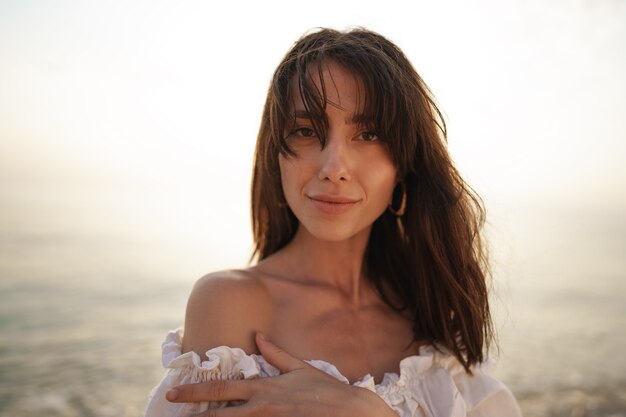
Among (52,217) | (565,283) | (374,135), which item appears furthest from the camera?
(52,217)

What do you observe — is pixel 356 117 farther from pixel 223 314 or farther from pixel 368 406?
pixel 368 406

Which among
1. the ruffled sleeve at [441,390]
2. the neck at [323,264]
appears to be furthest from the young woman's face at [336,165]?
the ruffled sleeve at [441,390]

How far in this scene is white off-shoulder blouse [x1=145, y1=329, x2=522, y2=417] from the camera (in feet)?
6.19

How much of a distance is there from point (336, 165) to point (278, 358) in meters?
0.67

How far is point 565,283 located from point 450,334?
339 inches

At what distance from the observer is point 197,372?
6.17ft

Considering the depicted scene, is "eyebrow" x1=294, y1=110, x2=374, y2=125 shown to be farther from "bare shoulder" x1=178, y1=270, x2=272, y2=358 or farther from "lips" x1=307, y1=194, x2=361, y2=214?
"bare shoulder" x1=178, y1=270, x2=272, y2=358

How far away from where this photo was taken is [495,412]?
2496mm

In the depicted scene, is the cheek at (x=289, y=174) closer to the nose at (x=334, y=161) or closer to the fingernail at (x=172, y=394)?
the nose at (x=334, y=161)

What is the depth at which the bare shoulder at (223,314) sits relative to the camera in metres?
1.97

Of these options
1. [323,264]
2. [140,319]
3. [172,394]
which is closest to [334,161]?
[323,264]

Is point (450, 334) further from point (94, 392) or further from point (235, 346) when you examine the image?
point (94, 392)

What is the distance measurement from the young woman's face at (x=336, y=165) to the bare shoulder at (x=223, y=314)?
351 mm

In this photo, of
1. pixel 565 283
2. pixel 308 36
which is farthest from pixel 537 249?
pixel 308 36
